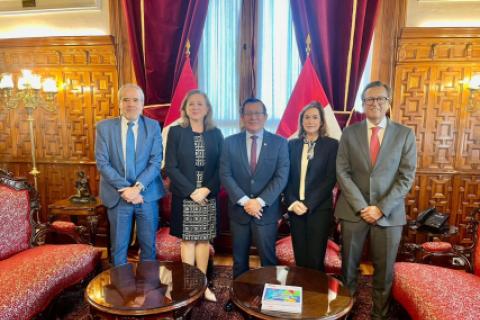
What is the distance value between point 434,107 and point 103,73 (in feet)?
10.1

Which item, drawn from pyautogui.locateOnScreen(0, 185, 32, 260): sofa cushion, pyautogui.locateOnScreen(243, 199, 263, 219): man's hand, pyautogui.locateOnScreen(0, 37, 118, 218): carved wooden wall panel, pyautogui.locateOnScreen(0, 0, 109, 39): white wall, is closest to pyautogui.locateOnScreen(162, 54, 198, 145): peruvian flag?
pyautogui.locateOnScreen(0, 37, 118, 218): carved wooden wall panel

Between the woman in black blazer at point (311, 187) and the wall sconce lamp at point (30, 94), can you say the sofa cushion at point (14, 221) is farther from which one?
the woman in black blazer at point (311, 187)

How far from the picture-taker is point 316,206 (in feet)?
7.31

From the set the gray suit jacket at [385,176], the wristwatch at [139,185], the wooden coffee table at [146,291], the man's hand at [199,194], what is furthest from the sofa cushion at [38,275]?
the gray suit jacket at [385,176]

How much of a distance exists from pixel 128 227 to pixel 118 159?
1.54 ft

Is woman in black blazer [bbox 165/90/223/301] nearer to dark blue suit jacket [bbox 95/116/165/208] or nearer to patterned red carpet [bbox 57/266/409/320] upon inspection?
dark blue suit jacket [bbox 95/116/165/208]

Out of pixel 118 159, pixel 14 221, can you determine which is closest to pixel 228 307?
pixel 118 159

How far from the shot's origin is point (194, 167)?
2.41 m

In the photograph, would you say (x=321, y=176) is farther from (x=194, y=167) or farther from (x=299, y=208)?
(x=194, y=167)

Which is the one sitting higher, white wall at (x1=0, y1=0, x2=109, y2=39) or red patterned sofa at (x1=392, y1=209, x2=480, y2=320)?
white wall at (x1=0, y1=0, x2=109, y2=39)

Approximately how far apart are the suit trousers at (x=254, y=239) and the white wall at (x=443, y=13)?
2234 mm

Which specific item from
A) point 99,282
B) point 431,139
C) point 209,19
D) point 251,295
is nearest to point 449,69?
point 431,139

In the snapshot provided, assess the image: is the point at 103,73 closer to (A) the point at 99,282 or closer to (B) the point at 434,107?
(A) the point at 99,282

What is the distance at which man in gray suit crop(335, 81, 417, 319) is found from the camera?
6.82 feet
